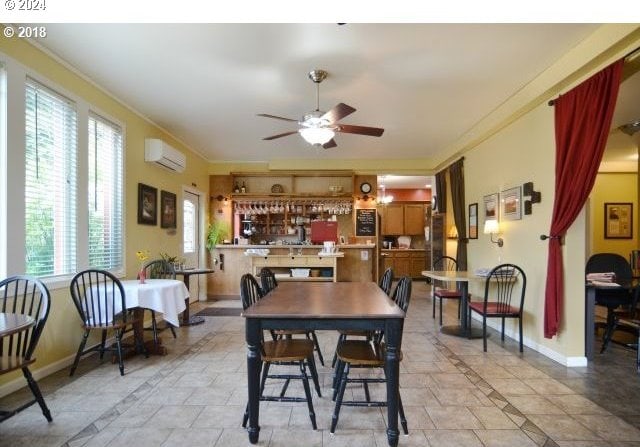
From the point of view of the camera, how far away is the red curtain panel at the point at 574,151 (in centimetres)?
299

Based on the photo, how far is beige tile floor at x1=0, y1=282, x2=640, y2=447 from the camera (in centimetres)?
224

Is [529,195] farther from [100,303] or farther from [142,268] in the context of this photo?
[100,303]

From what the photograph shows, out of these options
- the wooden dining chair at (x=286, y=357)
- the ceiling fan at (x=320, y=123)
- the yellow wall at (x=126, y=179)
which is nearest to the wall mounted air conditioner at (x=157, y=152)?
the yellow wall at (x=126, y=179)

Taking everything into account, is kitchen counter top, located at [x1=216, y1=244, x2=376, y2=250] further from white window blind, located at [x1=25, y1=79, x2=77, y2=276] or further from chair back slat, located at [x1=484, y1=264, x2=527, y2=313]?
white window blind, located at [x1=25, y1=79, x2=77, y2=276]

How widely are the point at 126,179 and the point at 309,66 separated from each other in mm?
2716

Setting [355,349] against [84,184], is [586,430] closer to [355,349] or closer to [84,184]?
[355,349]

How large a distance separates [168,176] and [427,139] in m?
4.29

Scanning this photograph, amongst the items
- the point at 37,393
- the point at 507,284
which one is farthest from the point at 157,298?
the point at 507,284

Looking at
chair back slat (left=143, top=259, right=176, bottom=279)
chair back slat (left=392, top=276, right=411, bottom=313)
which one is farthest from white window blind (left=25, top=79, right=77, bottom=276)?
chair back slat (left=392, top=276, right=411, bottom=313)

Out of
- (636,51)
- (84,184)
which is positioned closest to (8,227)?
(84,184)

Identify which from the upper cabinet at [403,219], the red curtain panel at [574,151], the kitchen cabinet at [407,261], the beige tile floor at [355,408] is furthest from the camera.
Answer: the upper cabinet at [403,219]

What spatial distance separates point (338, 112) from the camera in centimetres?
346

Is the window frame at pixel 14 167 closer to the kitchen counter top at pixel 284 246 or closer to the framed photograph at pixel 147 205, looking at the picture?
the framed photograph at pixel 147 205

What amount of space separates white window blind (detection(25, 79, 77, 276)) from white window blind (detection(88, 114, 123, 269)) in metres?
0.30
